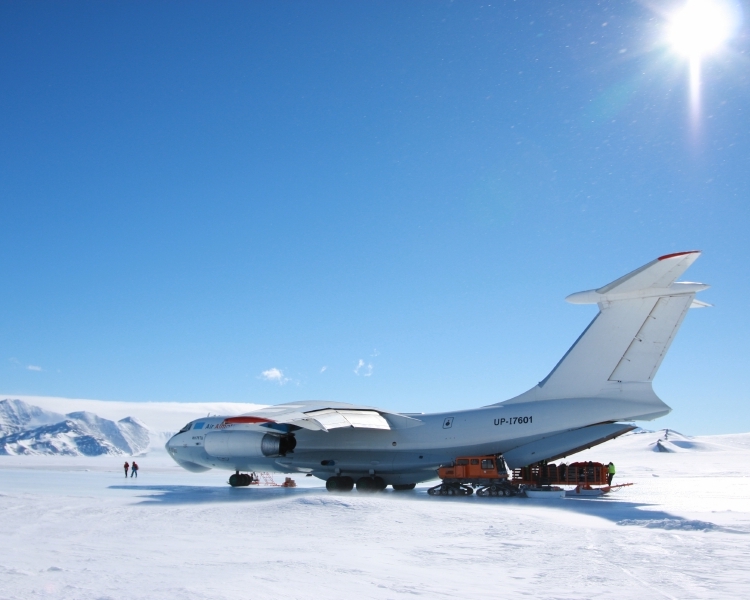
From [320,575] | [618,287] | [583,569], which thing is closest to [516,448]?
[618,287]

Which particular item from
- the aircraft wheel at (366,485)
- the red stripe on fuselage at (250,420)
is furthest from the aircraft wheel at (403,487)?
the red stripe on fuselage at (250,420)

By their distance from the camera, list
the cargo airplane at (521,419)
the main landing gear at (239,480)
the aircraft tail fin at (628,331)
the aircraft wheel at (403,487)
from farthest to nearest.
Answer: the main landing gear at (239,480) < the aircraft wheel at (403,487) < the cargo airplane at (521,419) < the aircraft tail fin at (628,331)

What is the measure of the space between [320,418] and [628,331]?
823 cm

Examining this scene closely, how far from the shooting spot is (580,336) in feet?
55.8

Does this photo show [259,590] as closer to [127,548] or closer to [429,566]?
[429,566]

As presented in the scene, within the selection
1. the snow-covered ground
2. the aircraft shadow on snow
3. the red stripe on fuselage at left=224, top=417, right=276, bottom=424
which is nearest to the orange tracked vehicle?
the aircraft shadow on snow

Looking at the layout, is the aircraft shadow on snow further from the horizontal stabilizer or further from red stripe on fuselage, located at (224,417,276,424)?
red stripe on fuselage, located at (224,417,276,424)

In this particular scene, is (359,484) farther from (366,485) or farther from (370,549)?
(370,549)

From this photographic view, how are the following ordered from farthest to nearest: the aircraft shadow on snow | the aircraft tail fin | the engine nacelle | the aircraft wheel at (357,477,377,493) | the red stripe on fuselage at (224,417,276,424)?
1. the engine nacelle
2. the aircraft wheel at (357,477,377,493)
3. the red stripe on fuselage at (224,417,276,424)
4. the aircraft tail fin
5. the aircraft shadow on snow

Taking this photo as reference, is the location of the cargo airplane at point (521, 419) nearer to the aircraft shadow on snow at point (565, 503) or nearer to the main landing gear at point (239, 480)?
the main landing gear at point (239, 480)

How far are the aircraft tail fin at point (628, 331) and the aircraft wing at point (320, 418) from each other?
5.20 m

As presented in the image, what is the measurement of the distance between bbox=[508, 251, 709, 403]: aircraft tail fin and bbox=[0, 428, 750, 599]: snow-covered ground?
3067 millimetres

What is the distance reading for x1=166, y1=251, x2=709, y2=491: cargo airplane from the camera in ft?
51.2

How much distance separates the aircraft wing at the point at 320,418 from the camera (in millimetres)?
16359
